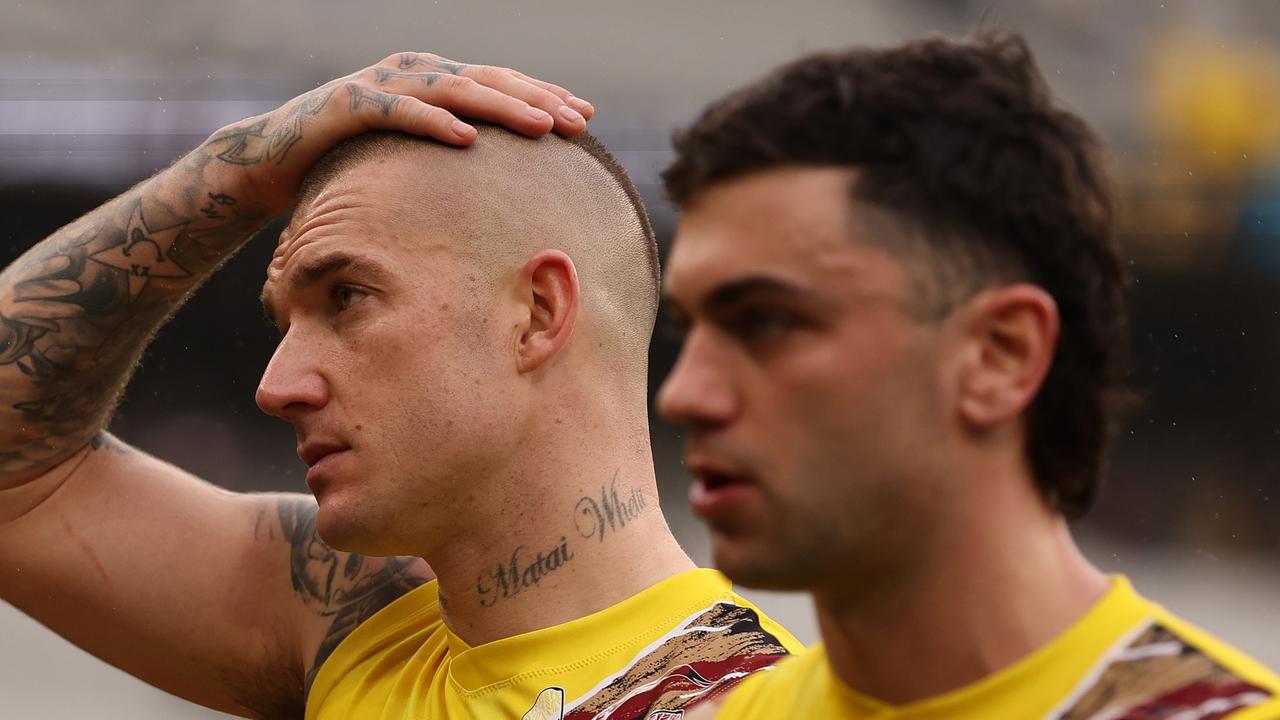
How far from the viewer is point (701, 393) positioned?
2.13m

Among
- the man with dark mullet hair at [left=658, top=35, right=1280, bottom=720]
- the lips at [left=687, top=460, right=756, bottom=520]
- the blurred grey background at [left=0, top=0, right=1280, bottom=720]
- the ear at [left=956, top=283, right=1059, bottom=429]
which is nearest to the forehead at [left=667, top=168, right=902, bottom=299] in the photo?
the man with dark mullet hair at [left=658, top=35, right=1280, bottom=720]

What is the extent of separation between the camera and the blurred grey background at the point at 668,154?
13.7 metres

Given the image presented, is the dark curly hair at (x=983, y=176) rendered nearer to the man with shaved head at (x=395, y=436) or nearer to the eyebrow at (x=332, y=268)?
the man with shaved head at (x=395, y=436)

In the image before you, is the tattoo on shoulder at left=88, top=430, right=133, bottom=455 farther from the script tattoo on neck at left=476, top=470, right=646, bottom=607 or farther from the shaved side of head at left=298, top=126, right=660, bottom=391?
the script tattoo on neck at left=476, top=470, right=646, bottom=607

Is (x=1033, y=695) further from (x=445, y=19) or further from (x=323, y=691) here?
(x=445, y=19)

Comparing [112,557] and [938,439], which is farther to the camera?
[112,557]

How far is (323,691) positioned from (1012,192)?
232 cm

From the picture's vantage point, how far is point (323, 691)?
3.75m

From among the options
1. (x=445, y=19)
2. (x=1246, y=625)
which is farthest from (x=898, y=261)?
(x=445, y=19)

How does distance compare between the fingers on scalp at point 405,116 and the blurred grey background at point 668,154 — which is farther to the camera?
the blurred grey background at point 668,154

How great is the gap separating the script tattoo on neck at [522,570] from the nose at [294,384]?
54 cm

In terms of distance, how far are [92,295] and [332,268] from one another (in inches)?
36.0

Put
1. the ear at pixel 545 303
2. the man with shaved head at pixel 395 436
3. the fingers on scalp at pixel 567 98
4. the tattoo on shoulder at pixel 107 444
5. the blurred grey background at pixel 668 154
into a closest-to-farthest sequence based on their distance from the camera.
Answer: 1. the man with shaved head at pixel 395 436
2. the ear at pixel 545 303
3. the fingers on scalp at pixel 567 98
4. the tattoo on shoulder at pixel 107 444
5. the blurred grey background at pixel 668 154

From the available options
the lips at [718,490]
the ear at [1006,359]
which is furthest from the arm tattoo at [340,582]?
the ear at [1006,359]
